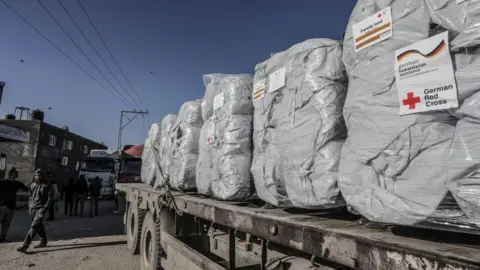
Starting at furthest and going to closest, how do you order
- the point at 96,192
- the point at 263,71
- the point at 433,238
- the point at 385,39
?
the point at 96,192 < the point at 263,71 < the point at 385,39 < the point at 433,238

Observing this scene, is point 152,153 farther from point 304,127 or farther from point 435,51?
point 435,51

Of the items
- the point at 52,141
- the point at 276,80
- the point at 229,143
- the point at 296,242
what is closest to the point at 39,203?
the point at 229,143

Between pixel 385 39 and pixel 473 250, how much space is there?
972 millimetres

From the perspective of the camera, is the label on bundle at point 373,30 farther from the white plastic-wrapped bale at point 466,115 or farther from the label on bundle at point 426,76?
the white plastic-wrapped bale at point 466,115

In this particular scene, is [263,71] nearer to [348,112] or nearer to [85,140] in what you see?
[348,112]

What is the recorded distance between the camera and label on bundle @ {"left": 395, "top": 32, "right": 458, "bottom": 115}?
133 cm

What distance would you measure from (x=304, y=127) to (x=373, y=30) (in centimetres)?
67

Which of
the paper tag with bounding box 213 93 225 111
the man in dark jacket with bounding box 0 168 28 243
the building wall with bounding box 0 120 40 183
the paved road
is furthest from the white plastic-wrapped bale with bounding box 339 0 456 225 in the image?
the building wall with bounding box 0 120 40 183

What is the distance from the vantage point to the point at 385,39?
5.32ft

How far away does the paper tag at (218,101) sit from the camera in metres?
3.28

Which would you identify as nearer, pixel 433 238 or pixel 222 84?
pixel 433 238

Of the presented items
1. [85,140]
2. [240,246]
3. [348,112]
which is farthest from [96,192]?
[85,140]

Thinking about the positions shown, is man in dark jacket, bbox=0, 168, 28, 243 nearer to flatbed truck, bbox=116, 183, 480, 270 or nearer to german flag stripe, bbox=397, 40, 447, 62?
flatbed truck, bbox=116, 183, 480, 270

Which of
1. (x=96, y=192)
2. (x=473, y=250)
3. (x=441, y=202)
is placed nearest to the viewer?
(x=473, y=250)
